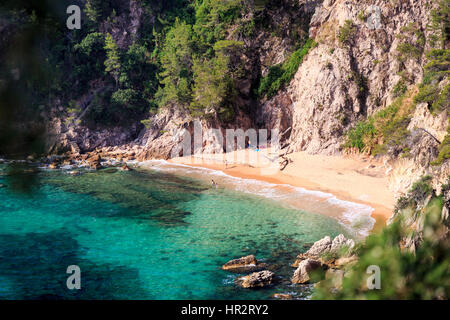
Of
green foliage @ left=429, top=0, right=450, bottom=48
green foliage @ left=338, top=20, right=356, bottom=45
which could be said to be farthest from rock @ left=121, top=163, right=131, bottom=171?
green foliage @ left=429, top=0, right=450, bottom=48

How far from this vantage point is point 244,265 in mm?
15672

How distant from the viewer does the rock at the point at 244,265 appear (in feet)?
50.6

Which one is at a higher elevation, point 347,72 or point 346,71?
point 346,71

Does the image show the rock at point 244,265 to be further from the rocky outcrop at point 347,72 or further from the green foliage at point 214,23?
the green foliage at point 214,23

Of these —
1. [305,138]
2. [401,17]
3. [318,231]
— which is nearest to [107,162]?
[305,138]

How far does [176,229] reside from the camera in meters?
20.9

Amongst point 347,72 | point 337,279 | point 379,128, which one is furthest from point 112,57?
point 337,279

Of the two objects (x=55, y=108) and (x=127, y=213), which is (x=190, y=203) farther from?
(x=55, y=108)

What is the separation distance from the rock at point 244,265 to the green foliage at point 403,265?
12.1 meters

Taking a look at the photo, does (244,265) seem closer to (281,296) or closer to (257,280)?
(257,280)

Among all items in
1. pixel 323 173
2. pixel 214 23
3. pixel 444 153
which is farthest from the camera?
pixel 214 23

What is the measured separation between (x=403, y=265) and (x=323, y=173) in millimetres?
27334

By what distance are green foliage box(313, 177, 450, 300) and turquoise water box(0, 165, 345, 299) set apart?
1026cm

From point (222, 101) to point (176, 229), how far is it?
71.7 feet
